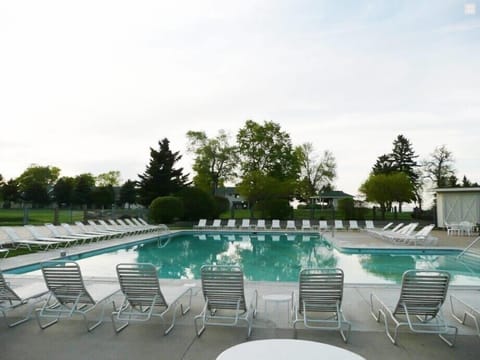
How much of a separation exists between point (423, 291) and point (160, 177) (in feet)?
108

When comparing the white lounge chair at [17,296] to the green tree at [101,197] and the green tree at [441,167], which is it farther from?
the green tree at [101,197]

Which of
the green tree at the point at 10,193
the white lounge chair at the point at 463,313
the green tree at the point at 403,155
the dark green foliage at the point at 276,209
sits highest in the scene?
the green tree at the point at 403,155

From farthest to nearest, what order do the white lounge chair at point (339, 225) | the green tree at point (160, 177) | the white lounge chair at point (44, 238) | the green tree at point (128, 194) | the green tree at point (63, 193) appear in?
1. the green tree at point (128, 194)
2. the green tree at point (63, 193)
3. the green tree at point (160, 177)
4. the white lounge chair at point (339, 225)
5. the white lounge chair at point (44, 238)

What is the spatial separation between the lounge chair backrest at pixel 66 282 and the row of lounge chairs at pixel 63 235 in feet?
24.9

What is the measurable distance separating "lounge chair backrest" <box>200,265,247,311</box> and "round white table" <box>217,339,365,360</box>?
1.90 metres

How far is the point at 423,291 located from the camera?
4496 millimetres

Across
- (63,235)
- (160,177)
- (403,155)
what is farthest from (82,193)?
(403,155)

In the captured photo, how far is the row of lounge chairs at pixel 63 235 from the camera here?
43.4 ft

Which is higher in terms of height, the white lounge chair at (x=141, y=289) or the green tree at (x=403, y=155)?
the green tree at (x=403, y=155)

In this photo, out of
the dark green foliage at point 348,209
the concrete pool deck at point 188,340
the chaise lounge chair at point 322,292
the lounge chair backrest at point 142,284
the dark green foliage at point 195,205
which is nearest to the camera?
the concrete pool deck at point 188,340

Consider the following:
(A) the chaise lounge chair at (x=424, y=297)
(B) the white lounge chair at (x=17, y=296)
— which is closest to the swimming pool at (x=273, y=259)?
(A) the chaise lounge chair at (x=424, y=297)

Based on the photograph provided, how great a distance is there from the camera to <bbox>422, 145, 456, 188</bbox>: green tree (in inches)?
1619

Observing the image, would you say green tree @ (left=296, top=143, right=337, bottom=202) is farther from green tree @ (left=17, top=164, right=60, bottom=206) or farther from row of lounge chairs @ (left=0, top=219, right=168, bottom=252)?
green tree @ (left=17, top=164, right=60, bottom=206)

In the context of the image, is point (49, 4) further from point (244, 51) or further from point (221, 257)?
point (221, 257)
